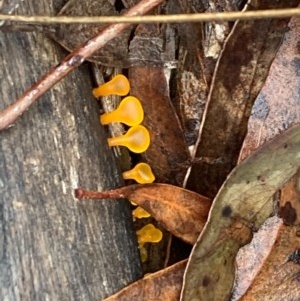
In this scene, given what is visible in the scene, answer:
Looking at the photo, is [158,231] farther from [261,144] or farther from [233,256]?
[261,144]

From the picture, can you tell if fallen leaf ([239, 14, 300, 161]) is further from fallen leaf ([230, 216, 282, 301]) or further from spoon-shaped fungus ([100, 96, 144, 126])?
spoon-shaped fungus ([100, 96, 144, 126])

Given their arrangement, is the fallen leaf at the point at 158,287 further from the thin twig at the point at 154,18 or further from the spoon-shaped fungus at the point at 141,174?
the thin twig at the point at 154,18

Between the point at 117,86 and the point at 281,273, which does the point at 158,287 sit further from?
the point at 117,86

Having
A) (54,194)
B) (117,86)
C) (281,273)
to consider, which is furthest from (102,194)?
(281,273)

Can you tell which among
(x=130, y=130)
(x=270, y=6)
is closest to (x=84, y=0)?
(x=130, y=130)

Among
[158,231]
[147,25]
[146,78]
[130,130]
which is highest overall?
[147,25]
